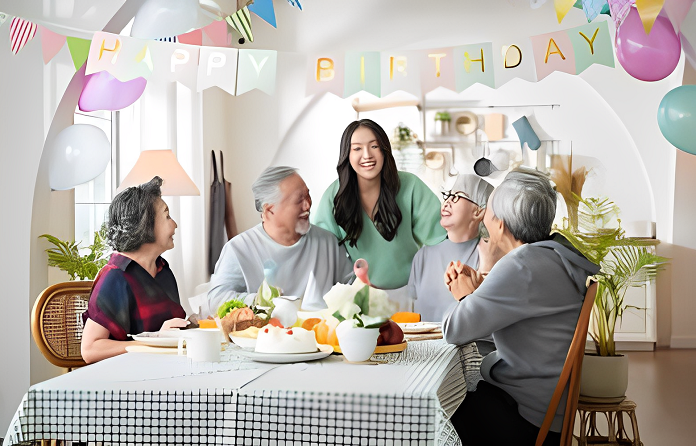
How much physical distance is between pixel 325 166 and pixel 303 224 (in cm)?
220

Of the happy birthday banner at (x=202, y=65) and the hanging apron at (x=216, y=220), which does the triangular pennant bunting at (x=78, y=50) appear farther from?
the hanging apron at (x=216, y=220)

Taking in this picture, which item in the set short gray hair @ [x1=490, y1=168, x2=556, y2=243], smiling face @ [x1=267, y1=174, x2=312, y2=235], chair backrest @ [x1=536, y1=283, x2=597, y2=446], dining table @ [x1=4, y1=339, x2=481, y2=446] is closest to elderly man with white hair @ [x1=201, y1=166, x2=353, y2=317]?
smiling face @ [x1=267, y1=174, x2=312, y2=235]

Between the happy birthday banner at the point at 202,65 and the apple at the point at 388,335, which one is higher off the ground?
the happy birthday banner at the point at 202,65

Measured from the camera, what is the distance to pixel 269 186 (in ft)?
14.5

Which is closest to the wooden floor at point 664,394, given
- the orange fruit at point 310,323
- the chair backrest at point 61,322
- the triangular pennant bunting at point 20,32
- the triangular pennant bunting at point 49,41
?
the orange fruit at point 310,323

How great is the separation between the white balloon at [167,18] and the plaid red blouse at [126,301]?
1.21 metres

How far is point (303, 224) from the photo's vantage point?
13.5 feet

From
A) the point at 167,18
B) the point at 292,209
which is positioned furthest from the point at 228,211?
the point at 167,18

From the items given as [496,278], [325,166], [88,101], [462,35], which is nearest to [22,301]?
[88,101]

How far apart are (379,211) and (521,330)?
1.90 m

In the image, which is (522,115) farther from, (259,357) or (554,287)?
(259,357)

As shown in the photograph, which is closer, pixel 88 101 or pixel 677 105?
pixel 677 105

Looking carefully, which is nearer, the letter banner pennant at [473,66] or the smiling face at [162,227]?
the smiling face at [162,227]

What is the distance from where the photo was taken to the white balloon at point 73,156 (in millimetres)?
3756
